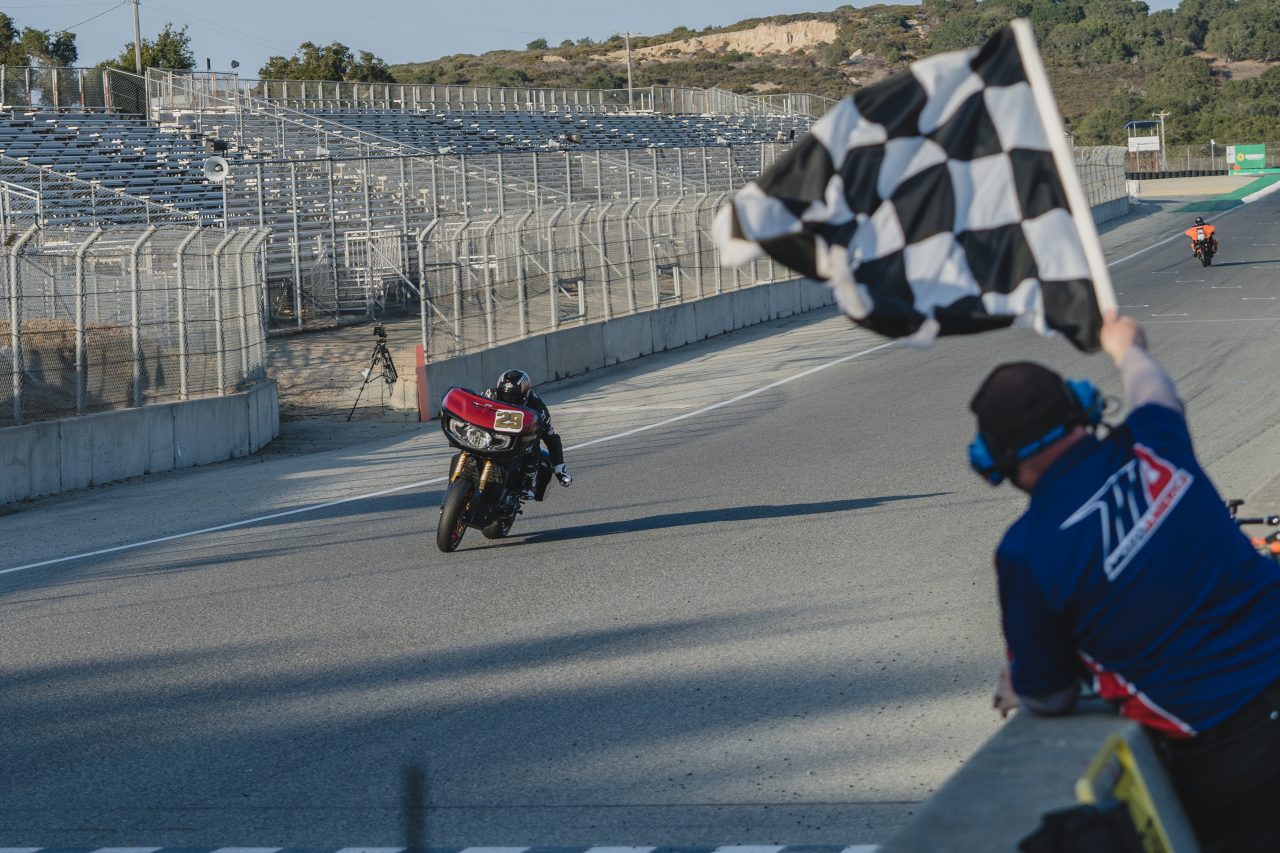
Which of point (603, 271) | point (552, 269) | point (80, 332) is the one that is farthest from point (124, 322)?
point (603, 271)

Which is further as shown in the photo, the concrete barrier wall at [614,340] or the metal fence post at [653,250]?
the metal fence post at [653,250]

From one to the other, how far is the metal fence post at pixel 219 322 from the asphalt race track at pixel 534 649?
6.86 feet

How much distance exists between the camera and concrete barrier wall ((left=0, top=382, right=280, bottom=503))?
587 inches

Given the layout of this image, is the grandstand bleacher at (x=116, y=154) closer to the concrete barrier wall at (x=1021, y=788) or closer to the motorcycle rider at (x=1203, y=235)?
the motorcycle rider at (x=1203, y=235)

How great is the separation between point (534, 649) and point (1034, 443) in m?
5.30

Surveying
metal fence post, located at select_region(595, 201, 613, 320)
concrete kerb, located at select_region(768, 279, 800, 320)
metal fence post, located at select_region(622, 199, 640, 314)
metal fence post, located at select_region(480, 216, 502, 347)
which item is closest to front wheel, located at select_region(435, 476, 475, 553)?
metal fence post, located at select_region(480, 216, 502, 347)

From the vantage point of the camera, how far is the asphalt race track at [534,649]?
5762 mm

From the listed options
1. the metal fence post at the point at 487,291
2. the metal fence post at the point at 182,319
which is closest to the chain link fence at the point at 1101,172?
the metal fence post at the point at 487,291

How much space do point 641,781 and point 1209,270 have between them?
110 ft

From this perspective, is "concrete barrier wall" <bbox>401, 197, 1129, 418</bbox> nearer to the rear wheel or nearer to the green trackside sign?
the rear wheel

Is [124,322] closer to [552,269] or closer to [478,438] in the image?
[478,438]

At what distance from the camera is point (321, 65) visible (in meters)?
77.6

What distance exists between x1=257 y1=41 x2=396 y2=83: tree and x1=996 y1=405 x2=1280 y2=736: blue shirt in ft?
252

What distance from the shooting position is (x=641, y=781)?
591cm
